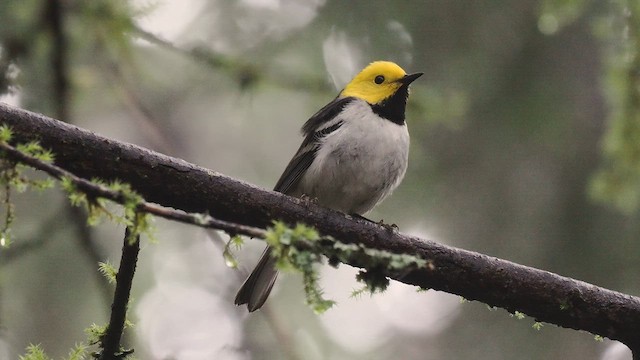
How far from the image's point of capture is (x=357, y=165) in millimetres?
4625

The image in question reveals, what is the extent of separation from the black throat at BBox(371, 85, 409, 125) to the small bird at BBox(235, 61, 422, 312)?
16mm

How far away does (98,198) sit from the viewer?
2254 mm

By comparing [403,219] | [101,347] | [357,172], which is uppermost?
[403,219]

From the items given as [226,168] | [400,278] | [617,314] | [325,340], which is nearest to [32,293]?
[325,340]

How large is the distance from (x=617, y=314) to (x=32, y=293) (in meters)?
4.78

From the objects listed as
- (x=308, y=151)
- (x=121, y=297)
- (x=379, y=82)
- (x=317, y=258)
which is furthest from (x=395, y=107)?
(x=121, y=297)

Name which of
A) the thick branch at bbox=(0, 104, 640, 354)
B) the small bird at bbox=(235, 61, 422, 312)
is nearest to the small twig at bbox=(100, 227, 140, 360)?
the thick branch at bbox=(0, 104, 640, 354)

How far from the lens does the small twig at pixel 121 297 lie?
97.6 inches

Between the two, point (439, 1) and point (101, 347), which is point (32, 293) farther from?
point (439, 1)

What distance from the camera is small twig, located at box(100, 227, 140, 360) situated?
2.48m

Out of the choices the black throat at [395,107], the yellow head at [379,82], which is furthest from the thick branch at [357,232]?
the yellow head at [379,82]

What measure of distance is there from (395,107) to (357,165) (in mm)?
912

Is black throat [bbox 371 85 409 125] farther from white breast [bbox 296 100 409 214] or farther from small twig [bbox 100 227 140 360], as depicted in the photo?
small twig [bbox 100 227 140 360]

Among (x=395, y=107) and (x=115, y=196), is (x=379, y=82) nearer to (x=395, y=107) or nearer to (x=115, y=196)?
(x=395, y=107)
